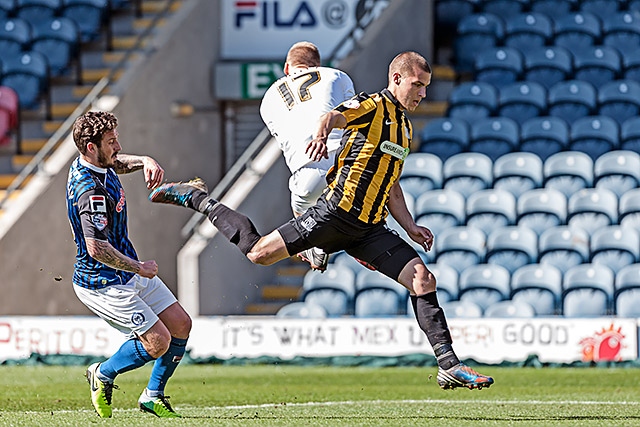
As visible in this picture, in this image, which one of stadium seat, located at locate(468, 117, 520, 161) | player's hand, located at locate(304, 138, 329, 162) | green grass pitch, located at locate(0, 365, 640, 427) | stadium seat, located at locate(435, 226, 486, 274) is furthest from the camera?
stadium seat, located at locate(468, 117, 520, 161)

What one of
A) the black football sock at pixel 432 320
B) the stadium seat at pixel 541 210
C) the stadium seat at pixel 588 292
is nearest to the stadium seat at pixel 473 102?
the stadium seat at pixel 541 210

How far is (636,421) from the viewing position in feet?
25.0

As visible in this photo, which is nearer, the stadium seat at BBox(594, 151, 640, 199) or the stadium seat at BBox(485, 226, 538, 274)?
the stadium seat at BBox(485, 226, 538, 274)

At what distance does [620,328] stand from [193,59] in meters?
7.29

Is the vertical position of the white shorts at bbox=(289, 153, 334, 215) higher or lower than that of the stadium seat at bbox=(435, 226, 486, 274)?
higher

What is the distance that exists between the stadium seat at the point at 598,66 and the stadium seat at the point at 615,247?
135 inches

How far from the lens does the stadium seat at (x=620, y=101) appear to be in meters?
16.4

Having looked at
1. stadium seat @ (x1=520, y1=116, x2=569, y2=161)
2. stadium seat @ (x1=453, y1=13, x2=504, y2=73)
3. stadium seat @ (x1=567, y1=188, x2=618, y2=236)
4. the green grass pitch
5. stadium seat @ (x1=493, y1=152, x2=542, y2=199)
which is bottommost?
the green grass pitch

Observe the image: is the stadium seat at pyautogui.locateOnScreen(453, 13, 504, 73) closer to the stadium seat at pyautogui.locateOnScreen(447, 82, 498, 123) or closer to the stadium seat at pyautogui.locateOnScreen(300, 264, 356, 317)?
the stadium seat at pyautogui.locateOnScreen(447, 82, 498, 123)

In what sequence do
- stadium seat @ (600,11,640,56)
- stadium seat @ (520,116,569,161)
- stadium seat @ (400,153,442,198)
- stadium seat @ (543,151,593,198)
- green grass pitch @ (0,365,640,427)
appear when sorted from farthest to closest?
1. stadium seat @ (600,11,640,56)
2. stadium seat @ (520,116,569,161)
3. stadium seat @ (400,153,442,198)
4. stadium seat @ (543,151,593,198)
5. green grass pitch @ (0,365,640,427)

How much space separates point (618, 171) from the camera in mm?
15078

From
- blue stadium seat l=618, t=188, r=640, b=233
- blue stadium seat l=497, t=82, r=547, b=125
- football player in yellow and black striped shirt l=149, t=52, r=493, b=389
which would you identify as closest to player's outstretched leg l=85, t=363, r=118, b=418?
football player in yellow and black striped shirt l=149, t=52, r=493, b=389

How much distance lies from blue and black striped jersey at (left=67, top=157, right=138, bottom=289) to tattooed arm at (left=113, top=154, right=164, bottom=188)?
0.63 feet

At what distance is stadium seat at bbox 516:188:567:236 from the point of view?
14688 mm
